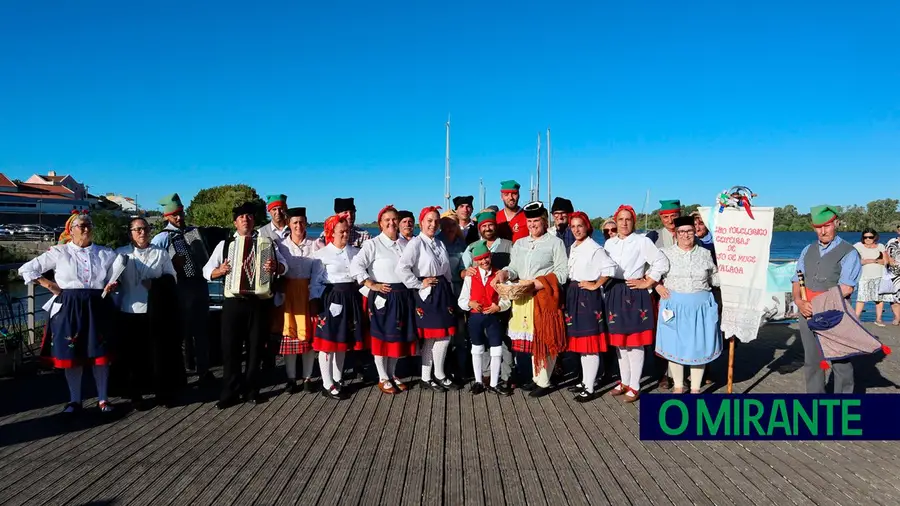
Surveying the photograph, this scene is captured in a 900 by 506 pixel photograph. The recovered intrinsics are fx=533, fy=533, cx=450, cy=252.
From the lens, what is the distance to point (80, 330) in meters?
3.79

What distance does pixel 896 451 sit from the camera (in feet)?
10.8

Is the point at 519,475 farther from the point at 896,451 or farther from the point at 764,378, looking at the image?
the point at 764,378

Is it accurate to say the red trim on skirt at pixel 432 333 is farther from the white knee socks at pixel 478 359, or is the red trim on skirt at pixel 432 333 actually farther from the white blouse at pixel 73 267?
the white blouse at pixel 73 267

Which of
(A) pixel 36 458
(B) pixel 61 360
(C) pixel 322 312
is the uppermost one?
(C) pixel 322 312

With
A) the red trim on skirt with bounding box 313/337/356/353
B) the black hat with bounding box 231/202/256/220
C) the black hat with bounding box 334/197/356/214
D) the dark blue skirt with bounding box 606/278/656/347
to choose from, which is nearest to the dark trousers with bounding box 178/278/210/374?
the black hat with bounding box 231/202/256/220

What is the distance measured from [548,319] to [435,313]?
906 millimetres

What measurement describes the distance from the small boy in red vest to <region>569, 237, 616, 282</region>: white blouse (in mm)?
598

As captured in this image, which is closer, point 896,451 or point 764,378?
point 896,451

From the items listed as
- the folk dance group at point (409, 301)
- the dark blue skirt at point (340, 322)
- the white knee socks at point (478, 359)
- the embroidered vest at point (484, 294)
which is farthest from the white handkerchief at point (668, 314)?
the dark blue skirt at point (340, 322)

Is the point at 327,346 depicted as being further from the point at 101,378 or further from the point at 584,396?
the point at 584,396

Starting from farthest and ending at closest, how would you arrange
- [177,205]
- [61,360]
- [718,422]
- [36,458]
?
[177,205] → [61,360] → [718,422] → [36,458]

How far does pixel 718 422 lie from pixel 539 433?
117 centimetres

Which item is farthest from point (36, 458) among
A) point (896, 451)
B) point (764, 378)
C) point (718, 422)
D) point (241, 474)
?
point (764, 378)

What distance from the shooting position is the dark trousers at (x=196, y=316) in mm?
4668
